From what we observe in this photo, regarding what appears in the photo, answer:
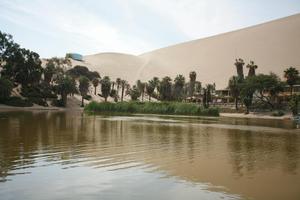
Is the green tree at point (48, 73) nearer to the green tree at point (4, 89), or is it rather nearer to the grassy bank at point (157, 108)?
the green tree at point (4, 89)

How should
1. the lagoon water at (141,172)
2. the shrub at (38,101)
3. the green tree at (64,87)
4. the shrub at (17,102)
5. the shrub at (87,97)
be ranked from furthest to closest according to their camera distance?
the shrub at (87,97) < the green tree at (64,87) < the shrub at (38,101) < the shrub at (17,102) < the lagoon water at (141,172)

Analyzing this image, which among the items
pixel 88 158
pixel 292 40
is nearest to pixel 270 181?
pixel 88 158

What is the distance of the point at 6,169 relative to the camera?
43.8 ft

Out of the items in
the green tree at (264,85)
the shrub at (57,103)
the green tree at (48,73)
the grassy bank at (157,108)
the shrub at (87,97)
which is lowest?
the grassy bank at (157,108)

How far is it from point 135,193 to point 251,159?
342 inches

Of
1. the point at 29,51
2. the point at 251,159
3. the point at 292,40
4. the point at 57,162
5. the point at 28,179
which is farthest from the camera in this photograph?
the point at 292,40

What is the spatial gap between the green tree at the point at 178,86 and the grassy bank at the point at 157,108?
149 feet

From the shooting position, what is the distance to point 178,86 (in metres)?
134

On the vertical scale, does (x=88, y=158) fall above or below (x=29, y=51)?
below

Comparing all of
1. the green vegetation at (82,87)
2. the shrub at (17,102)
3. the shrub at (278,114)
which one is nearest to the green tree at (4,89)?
the green vegetation at (82,87)

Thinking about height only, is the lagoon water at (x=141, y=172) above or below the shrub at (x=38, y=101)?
below

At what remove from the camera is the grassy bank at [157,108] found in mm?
78062

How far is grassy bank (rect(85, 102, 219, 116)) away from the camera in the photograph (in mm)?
78062

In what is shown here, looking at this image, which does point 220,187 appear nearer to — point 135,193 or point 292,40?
point 135,193
